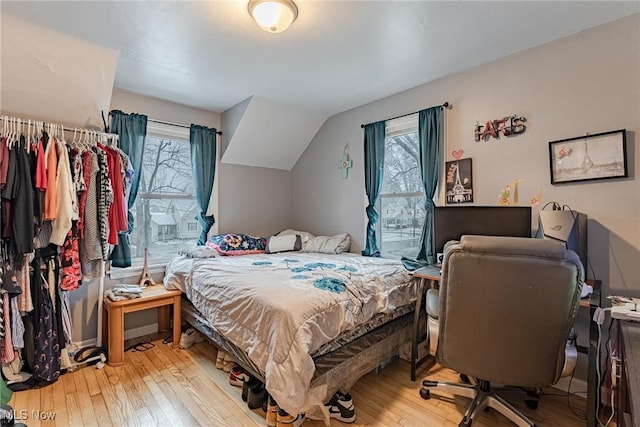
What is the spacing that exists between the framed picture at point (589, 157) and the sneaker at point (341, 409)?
2054 mm

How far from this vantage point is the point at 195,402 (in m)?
1.92

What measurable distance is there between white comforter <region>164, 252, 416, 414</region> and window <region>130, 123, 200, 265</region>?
1.90 ft

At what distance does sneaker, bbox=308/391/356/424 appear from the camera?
5.75ft

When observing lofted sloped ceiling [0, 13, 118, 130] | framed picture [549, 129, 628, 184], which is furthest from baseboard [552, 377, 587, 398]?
lofted sloped ceiling [0, 13, 118, 130]

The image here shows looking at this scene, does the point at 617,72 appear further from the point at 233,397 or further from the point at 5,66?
the point at 5,66

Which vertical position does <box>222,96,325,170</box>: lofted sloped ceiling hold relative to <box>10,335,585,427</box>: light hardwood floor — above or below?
above

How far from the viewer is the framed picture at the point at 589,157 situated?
6.21 ft

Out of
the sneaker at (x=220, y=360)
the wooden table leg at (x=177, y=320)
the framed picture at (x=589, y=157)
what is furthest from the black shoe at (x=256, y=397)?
the framed picture at (x=589, y=157)

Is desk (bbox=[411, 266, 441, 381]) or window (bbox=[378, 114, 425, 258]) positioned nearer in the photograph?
desk (bbox=[411, 266, 441, 381])

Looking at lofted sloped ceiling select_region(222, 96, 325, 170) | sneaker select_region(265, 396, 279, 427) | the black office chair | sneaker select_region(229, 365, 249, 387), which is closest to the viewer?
the black office chair

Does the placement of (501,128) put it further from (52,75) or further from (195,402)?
(52,75)

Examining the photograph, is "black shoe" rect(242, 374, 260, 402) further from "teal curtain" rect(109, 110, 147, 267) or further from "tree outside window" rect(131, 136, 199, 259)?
"tree outside window" rect(131, 136, 199, 259)

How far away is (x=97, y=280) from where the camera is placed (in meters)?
2.66

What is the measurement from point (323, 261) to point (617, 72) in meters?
2.50
